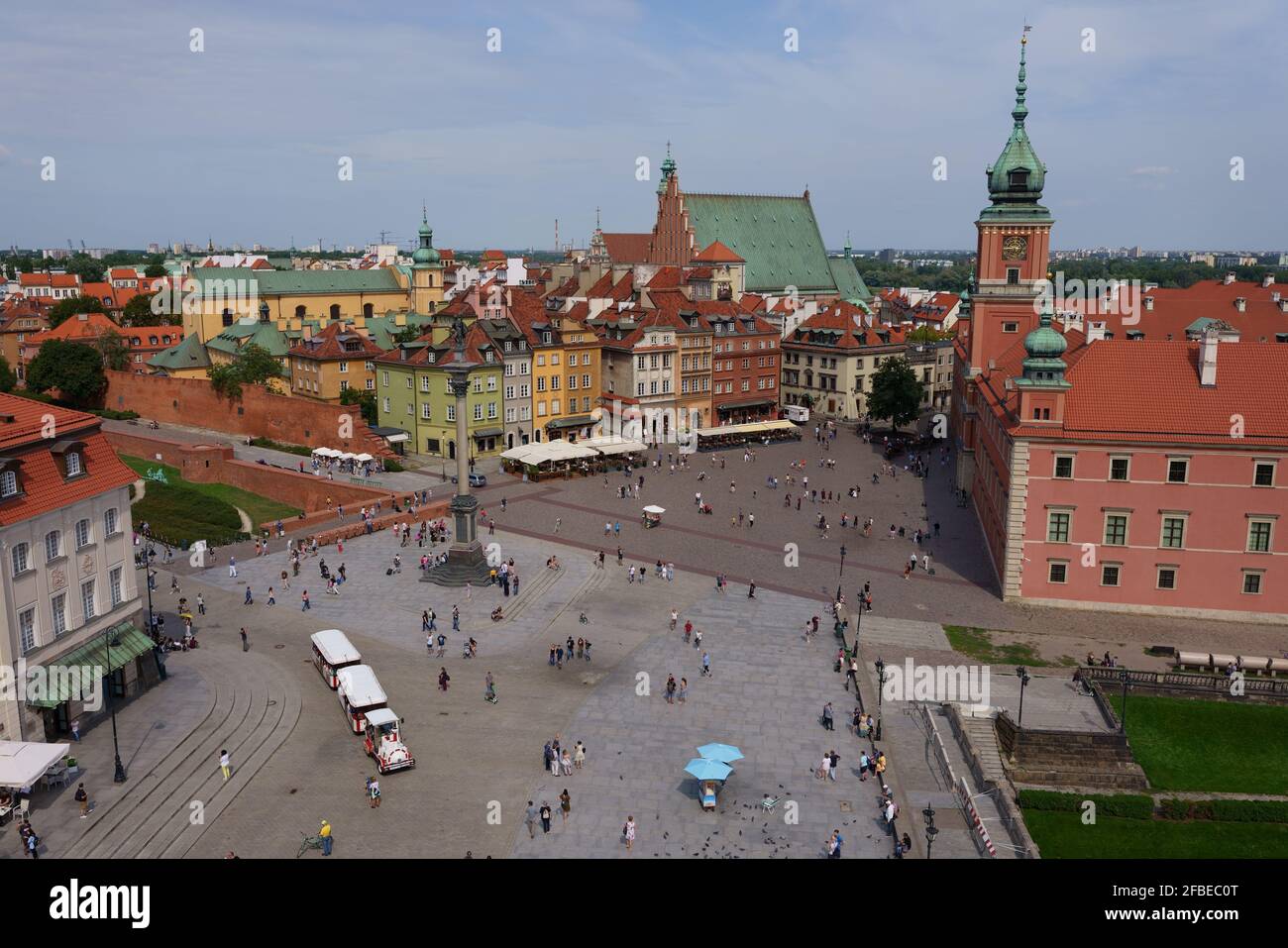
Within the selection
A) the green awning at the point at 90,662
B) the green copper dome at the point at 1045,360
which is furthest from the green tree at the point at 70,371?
the green copper dome at the point at 1045,360

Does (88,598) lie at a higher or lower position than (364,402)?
lower

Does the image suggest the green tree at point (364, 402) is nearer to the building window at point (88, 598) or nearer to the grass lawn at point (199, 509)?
the grass lawn at point (199, 509)

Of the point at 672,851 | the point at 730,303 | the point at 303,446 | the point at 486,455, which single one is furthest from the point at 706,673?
the point at 730,303

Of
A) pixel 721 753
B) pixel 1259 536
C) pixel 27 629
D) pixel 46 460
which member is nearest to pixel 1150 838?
pixel 721 753

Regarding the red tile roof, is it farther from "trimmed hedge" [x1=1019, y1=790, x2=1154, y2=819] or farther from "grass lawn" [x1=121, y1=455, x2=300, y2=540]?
"trimmed hedge" [x1=1019, y1=790, x2=1154, y2=819]

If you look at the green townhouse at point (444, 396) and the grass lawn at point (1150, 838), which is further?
the green townhouse at point (444, 396)

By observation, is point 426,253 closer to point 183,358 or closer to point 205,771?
point 183,358

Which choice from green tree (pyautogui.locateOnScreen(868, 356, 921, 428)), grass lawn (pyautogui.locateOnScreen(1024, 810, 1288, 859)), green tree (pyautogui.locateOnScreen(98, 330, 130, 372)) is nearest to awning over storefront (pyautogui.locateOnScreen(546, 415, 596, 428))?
green tree (pyautogui.locateOnScreen(868, 356, 921, 428))

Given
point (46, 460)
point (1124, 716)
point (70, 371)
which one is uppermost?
point (70, 371)
